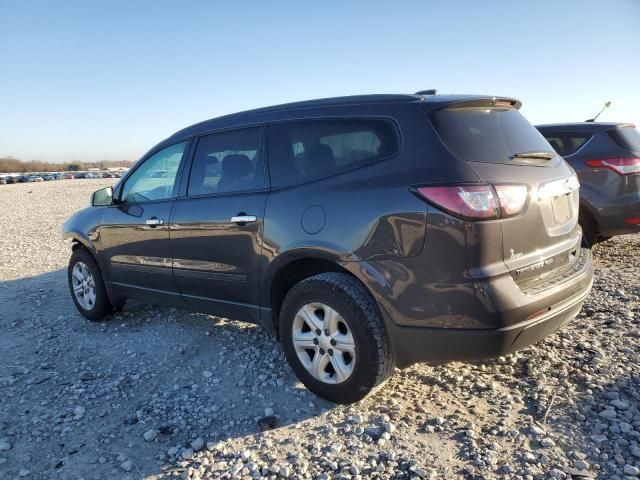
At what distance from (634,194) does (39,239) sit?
36.4 feet

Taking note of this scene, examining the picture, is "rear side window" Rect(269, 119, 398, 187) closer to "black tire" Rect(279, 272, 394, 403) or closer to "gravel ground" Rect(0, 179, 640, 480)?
"black tire" Rect(279, 272, 394, 403)

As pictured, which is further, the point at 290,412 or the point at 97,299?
the point at 97,299

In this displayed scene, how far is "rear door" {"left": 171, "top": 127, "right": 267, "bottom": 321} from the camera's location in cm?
355

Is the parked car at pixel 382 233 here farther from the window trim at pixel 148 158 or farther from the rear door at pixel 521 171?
the window trim at pixel 148 158

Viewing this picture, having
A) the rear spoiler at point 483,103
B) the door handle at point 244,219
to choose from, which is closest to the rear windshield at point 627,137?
the rear spoiler at point 483,103

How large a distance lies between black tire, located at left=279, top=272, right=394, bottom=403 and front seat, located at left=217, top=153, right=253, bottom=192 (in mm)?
984

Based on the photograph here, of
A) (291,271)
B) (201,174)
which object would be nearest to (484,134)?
(291,271)

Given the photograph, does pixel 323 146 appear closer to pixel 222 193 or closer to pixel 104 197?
pixel 222 193

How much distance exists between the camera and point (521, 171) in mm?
2842

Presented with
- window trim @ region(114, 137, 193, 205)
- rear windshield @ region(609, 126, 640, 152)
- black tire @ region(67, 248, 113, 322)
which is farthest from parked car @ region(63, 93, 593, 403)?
rear windshield @ region(609, 126, 640, 152)

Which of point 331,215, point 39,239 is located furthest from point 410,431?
point 39,239

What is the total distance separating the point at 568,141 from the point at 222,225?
472 cm

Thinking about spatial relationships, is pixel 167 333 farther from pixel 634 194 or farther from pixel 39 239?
pixel 39 239

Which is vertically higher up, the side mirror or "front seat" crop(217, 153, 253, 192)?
"front seat" crop(217, 153, 253, 192)
